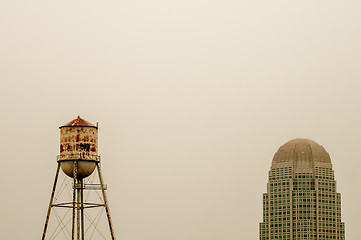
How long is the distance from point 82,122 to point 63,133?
240cm

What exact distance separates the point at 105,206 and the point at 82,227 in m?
3.38

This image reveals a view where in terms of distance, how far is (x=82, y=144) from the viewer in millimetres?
102000

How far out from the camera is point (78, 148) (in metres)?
102

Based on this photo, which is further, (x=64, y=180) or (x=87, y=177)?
(x=64, y=180)

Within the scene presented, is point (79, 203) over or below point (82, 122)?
below

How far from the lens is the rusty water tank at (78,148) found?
102 m

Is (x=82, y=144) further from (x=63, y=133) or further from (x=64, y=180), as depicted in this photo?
(x=64, y=180)

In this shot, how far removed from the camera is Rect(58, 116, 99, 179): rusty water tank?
101688 millimetres

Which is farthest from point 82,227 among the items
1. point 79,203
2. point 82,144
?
point 82,144

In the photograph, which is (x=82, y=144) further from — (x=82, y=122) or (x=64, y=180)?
(x=64, y=180)

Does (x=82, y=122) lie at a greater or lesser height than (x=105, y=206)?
greater

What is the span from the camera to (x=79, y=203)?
104 m

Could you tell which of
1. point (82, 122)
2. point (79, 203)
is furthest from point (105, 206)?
point (82, 122)

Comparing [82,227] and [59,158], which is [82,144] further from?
[82,227]
